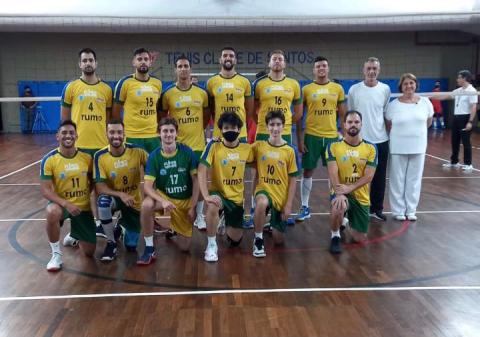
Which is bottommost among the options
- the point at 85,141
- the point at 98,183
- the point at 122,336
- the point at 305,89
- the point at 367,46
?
the point at 122,336

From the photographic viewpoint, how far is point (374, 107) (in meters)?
5.52

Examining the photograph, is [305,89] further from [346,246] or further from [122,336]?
[122,336]

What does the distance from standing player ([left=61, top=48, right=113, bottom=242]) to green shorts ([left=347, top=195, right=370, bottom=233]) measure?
2.64 m

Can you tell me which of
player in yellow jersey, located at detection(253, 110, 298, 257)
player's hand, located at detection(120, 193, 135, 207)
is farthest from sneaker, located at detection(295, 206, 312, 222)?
player's hand, located at detection(120, 193, 135, 207)

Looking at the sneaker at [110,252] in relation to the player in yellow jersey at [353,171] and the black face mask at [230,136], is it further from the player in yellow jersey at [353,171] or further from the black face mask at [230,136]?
the player in yellow jersey at [353,171]

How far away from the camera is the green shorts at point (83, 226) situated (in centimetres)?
435

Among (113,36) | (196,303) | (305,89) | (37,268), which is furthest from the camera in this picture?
(113,36)

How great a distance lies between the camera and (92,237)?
4461 millimetres

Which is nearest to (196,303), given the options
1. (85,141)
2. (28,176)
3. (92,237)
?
(92,237)

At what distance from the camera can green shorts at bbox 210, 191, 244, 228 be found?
459cm

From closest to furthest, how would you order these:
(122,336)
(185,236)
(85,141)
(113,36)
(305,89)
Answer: (122,336), (185,236), (85,141), (305,89), (113,36)

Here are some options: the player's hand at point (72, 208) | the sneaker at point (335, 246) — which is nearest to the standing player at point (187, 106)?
the player's hand at point (72, 208)

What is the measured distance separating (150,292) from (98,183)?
4.13 feet

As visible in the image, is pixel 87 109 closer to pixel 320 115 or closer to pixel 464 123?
pixel 320 115
